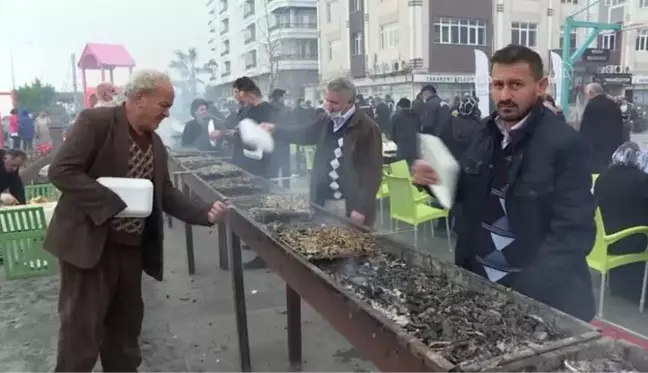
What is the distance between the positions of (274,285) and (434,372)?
3.56 meters

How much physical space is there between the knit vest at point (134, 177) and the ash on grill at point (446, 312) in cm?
103

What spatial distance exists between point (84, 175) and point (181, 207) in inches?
23.6

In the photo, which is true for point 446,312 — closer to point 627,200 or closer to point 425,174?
point 425,174

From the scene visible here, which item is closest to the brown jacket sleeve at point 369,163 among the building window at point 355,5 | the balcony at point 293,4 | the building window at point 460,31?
the building window at point 460,31

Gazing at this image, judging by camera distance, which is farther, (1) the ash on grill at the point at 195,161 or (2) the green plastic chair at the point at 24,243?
(1) the ash on grill at the point at 195,161

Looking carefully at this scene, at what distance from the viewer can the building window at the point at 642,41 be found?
25.5m

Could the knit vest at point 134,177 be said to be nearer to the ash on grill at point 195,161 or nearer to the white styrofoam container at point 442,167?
the white styrofoam container at point 442,167

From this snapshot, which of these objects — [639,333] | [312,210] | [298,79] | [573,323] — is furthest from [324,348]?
[298,79]

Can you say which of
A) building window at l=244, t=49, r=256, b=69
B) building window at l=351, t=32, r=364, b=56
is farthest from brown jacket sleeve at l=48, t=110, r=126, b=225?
building window at l=244, t=49, r=256, b=69

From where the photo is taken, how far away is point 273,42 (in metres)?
36.1

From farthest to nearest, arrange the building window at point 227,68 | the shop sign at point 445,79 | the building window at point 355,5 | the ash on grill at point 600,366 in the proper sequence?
Answer: the building window at point 227,68 → the building window at point 355,5 → the shop sign at point 445,79 → the ash on grill at point 600,366

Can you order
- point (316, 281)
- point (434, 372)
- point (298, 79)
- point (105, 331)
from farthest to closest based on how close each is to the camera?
point (298, 79) < point (105, 331) < point (316, 281) < point (434, 372)

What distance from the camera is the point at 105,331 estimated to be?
8.82ft

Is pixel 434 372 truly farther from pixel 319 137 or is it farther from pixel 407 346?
pixel 319 137
